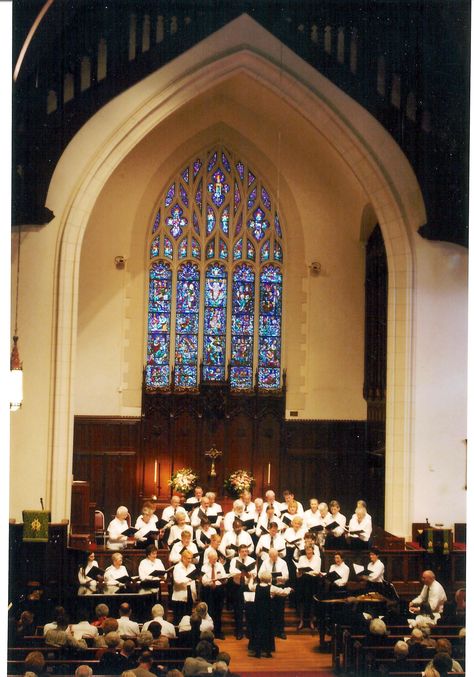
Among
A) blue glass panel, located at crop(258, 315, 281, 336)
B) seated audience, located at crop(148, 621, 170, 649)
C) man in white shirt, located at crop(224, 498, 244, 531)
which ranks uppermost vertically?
blue glass panel, located at crop(258, 315, 281, 336)

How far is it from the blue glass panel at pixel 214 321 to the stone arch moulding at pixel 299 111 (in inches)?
192

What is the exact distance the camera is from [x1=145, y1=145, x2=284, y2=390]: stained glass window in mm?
18406

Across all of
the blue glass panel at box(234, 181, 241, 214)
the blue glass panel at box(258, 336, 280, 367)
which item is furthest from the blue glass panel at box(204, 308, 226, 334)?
the blue glass panel at box(234, 181, 241, 214)

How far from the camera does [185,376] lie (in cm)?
1842

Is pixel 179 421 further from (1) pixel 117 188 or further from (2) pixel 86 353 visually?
(1) pixel 117 188

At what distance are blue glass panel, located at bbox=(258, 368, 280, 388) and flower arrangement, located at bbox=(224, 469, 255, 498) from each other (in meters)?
→ 1.90

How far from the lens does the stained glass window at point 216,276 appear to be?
18406mm

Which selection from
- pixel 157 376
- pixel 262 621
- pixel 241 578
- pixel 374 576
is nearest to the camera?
pixel 262 621

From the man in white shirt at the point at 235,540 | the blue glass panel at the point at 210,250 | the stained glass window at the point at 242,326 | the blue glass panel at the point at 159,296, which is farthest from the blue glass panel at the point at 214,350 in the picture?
the man in white shirt at the point at 235,540

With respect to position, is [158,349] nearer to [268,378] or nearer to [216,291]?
[216,291]

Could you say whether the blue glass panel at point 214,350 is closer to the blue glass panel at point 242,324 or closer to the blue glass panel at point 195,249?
the blue glass panel at point 242,324

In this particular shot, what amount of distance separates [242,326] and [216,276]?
1182mm

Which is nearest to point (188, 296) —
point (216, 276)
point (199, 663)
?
point (216, 276)

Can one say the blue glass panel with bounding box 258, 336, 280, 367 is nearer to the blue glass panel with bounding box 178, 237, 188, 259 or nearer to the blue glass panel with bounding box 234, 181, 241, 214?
the blue glass panel with bounding box 178, 237, 188, 259
